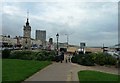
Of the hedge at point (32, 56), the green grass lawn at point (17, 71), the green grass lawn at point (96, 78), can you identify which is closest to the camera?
the green grass lawn at point (17, 71)

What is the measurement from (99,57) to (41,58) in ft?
31.5

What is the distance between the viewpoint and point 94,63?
130 feet

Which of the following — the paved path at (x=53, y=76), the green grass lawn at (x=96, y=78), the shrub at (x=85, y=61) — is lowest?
the green grass lawn at (x=96, y=78)

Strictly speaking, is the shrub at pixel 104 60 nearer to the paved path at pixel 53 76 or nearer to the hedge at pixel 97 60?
Answer: the hedge at pixel 97 60

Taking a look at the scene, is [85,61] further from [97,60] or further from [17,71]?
[17,71]

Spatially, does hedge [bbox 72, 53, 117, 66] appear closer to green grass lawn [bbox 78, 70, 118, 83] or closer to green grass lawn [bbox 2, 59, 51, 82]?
green grass lawn [bbox 2, 59, 51, 82]

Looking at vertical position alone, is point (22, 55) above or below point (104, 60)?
above

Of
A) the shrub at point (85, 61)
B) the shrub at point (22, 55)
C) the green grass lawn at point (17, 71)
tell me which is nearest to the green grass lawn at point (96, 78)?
the green grass lawn at point (17, 71)

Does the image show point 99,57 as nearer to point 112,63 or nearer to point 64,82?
point 112,63

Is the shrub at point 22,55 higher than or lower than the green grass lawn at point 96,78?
higher

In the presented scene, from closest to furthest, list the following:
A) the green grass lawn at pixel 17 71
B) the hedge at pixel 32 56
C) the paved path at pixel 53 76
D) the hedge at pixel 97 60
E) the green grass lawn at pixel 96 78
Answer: the green grass lawn at pixel 17 71 → the green grass lawn at pixel 96 78 → the paved path at pixel 53 76 → the hedge at pixel 97 60 → the hedge at pixel 32 56

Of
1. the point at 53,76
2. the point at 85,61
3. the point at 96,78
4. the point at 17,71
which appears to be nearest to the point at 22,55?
the point at 85,61

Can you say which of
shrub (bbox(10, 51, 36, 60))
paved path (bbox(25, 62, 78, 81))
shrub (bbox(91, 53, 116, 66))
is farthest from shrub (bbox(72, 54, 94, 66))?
paved path (bbox(25, 62, 78, 81))

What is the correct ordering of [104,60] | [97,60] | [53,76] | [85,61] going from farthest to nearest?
[97,60] → [85,61] → [104,60] → [53,76]
